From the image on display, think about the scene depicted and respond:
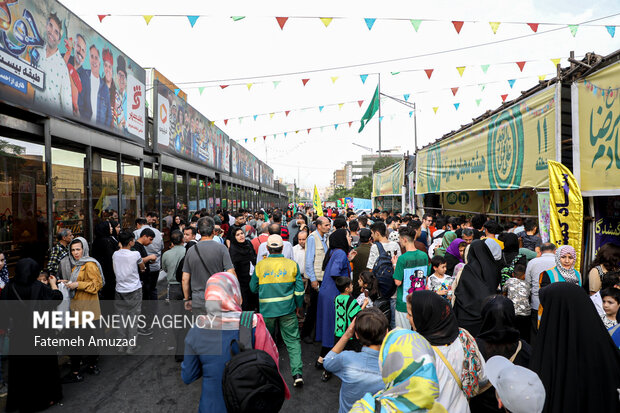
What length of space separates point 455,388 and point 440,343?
0.24 metres

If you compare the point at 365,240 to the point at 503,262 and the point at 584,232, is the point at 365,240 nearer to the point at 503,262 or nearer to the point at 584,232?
the point at 503,262

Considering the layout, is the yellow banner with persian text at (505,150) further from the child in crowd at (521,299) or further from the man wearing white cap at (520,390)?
the man wearing white cap at (520,390)

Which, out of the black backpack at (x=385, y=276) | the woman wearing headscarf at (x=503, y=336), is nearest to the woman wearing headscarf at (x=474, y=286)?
the black backpack at (x=385, y=276)

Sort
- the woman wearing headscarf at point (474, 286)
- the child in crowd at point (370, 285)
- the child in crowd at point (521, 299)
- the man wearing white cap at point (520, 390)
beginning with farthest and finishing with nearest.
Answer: the child in crowd at point (370, 285), the child in crowd at point (521, 299), the woman wearing headscarf at point (474, 286), the man wearing white cap at point (520, 390)

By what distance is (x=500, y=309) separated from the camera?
8.25 ft

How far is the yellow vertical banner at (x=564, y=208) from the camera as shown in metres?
5.14

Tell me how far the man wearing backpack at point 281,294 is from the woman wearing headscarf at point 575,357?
2.63 meters

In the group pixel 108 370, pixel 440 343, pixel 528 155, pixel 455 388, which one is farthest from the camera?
pixel 528 155

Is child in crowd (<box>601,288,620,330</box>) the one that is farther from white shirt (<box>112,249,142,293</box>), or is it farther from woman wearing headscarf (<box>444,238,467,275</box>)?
white shirt (<box>112,249,142,293</box>)

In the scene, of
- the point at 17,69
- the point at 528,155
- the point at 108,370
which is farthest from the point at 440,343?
the point at 17,69

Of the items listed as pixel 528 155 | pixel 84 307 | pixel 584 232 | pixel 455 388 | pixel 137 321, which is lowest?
pixel 137 321

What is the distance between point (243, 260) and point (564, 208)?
5119 mm

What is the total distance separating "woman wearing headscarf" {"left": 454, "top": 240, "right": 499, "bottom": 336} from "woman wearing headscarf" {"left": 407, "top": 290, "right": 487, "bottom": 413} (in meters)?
1.58

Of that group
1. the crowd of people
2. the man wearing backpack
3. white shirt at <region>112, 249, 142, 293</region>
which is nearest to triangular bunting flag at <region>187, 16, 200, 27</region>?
the crowd of people
